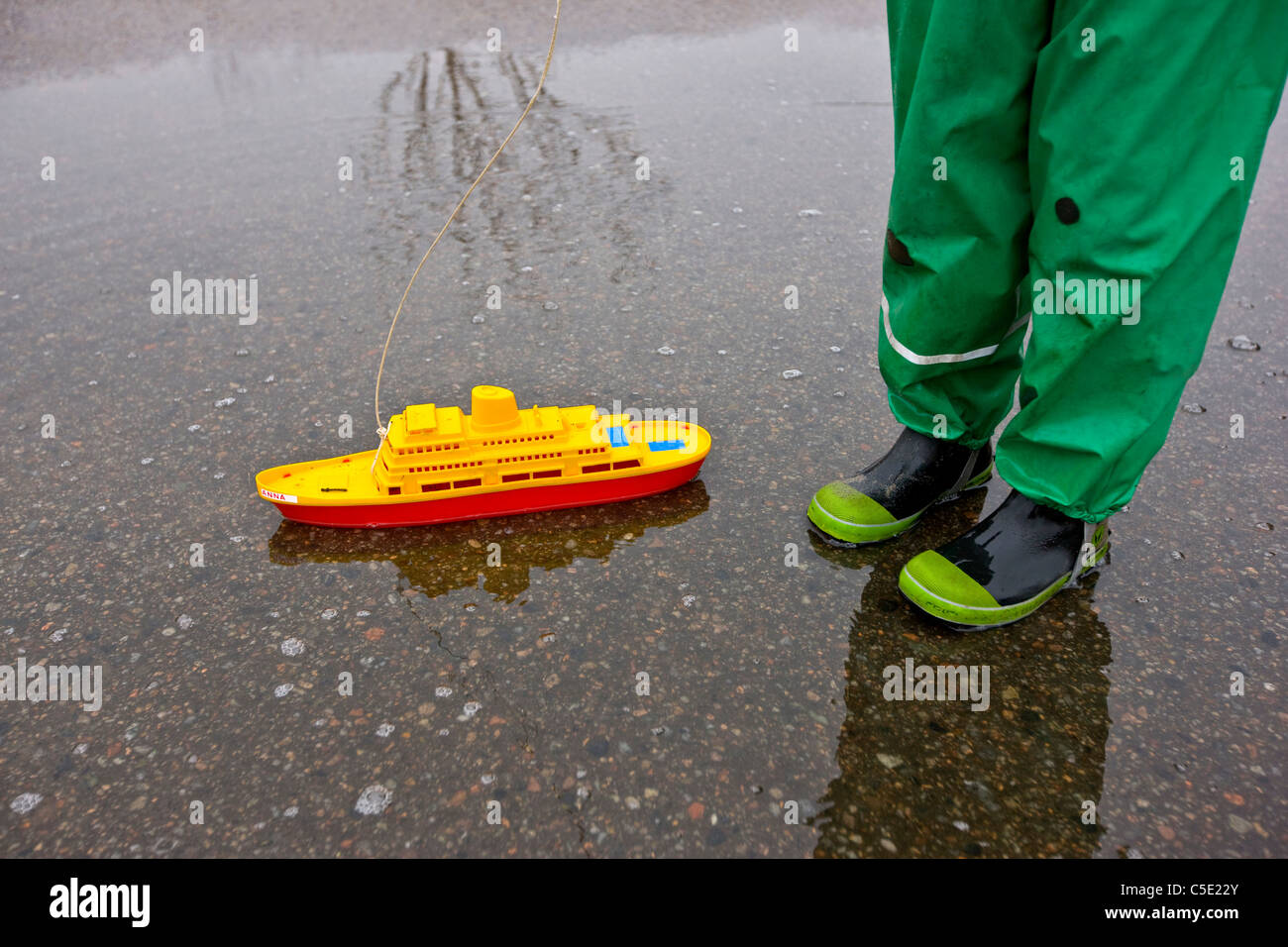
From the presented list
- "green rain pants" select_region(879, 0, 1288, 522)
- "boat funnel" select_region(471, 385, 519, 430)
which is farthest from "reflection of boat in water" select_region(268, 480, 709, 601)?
"green rain pants" select_region(879, 0, 1288, 522)

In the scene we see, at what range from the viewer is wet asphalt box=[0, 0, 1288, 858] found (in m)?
1.50

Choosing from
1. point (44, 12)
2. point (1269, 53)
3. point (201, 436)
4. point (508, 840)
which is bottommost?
point (508, 840)

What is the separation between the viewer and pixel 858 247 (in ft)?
11.0

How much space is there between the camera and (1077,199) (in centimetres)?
156

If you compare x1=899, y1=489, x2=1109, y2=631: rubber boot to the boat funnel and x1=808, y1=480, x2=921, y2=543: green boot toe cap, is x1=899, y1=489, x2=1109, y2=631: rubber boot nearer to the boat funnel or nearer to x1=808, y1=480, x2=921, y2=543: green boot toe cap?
x1=808, y1=480, x2=921, y2=543: green boot toe cap

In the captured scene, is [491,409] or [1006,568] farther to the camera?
[491,409]

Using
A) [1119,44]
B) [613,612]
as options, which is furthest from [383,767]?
[1119,44]

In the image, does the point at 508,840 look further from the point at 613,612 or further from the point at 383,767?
the point at 613,612

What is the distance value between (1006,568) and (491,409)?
3.66ft

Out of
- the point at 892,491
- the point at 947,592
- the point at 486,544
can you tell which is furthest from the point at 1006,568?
the point at 486,544

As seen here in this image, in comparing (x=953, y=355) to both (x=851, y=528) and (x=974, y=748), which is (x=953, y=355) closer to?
(x=851, y=528)

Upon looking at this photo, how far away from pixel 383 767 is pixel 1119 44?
1676mm

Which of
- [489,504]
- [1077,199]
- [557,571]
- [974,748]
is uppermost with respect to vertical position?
[1077,199]

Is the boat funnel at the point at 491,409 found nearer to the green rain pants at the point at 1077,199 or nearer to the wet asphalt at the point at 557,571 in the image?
the wet asphalt at the point at 557,571
